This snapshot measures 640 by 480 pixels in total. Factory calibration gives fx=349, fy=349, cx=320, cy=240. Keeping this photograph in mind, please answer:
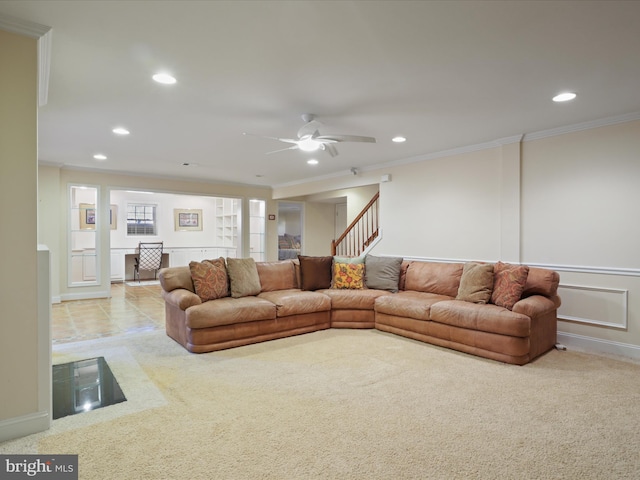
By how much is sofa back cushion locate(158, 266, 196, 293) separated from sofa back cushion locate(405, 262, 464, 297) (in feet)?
9.33

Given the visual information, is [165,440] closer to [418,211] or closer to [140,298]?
[418,211]

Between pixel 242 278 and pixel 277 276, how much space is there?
64cm

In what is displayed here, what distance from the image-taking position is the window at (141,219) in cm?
933

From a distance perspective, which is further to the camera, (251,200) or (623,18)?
(251,200)

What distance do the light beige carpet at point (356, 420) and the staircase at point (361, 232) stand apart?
12.6 feet

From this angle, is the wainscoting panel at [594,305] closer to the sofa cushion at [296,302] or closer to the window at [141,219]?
the sofa cushion at [296,302]

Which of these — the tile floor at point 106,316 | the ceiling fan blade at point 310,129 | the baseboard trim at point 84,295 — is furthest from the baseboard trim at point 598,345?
the baseboard trim at point 84,295

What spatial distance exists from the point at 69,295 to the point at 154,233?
11.4 feet

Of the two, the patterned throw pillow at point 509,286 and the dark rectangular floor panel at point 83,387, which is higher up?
the patterned throw pillow at point 509,286

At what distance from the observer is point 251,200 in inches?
339

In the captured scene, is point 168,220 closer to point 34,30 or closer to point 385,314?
point 385,314

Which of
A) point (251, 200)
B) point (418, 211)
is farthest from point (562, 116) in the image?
point (251, 200)

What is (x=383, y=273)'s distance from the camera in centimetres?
487

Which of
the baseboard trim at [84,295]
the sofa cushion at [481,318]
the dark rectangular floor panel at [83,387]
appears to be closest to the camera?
the dark rectangular floor panel at [83,387]
